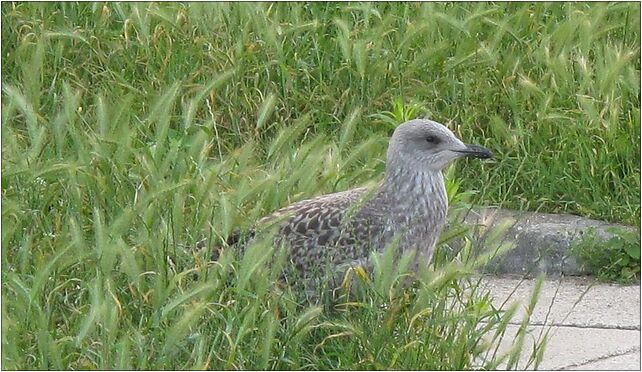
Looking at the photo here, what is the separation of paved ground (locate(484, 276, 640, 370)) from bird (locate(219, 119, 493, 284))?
44cm

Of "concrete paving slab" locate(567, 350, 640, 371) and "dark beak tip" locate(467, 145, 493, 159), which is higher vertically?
"dark beak tip" locate(467, 145, 493, 159)

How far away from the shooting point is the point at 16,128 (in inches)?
315

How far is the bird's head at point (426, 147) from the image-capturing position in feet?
21.4

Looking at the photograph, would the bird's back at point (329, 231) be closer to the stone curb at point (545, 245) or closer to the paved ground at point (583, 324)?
the paved ground at point (583, 324)

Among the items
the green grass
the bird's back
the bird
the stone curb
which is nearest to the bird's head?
the bird

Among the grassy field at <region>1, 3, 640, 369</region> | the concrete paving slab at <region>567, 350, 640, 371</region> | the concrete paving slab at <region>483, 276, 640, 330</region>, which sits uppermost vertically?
the grassy field at <region>1, 3, 640, 369</region>

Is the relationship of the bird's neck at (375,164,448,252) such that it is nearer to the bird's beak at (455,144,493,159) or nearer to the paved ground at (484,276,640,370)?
the bird's beak at (455,144,493,159)

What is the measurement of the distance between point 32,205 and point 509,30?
2809mm

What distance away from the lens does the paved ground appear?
19.8 feet

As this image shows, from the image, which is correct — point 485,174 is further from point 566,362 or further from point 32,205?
point 32,205

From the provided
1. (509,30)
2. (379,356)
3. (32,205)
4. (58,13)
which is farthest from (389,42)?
(379,356)

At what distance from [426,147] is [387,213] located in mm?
391

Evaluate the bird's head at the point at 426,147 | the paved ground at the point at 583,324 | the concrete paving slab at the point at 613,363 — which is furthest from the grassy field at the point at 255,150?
the concrete paving slab at the point at 613,363

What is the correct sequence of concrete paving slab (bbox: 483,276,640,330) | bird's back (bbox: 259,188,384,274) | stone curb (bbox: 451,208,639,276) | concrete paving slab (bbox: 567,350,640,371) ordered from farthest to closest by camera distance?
stone curb (bbox: 451,208,639,276) < concrete paving slab (bbox: 483,276,640,330) < bird's back (bbox: 259,188,384,274) < concrete paving slab (bbox: 567,350,640,371)
